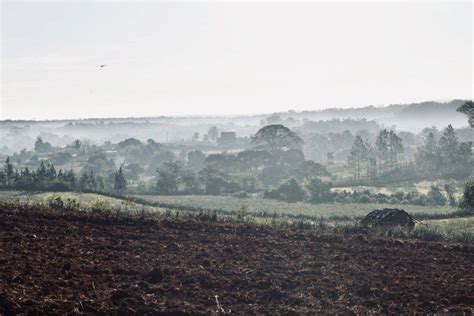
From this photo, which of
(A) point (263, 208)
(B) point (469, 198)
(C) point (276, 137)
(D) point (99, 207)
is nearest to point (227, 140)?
(C) point (276, 137)

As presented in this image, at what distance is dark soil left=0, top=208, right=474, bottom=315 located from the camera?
1597cm

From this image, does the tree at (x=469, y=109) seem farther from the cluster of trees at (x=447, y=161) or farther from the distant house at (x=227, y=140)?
the distant house at (x=227, y=140)

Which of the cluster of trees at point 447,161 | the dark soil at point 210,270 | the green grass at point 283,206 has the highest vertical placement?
the cluster of trees at point 447,161

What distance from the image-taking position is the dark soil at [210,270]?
16.0 m

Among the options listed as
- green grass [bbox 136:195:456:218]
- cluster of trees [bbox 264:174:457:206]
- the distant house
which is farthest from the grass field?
the distant house


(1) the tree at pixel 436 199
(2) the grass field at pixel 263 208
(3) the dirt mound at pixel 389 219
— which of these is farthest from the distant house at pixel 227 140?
(3) the dirt mound at pixel 389 219

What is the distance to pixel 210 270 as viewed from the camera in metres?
19.8

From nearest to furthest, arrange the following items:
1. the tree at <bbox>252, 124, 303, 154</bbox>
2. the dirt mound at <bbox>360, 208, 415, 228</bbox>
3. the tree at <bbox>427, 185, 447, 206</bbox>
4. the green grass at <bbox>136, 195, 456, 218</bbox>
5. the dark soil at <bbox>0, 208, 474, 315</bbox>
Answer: the dark soil at <bbox>0, 208, 474, 315</bbox>
the dirt mound at <bbox>360, 208, 415, 228</bbox>
the green grass at <bbox>136, 195, 456, 218</bbox>
the tree at <bbox>427, 185, 447, 206</bbox>
the tree at <bbox>252, 124, 303, 154</bbox>

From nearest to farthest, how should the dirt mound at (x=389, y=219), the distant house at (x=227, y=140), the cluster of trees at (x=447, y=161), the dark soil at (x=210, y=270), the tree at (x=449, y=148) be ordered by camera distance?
the dark soil at (x=210, y=270), the dirt mound at (x=389, y=219), the cluster of trees at (x=447, y=161), the tree at (x=449, y=148), the distant house at (x=227, y=140)

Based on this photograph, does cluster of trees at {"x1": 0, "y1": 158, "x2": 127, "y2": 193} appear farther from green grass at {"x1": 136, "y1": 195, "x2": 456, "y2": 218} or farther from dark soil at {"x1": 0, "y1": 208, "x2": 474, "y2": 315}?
dark soil at {"x1": 0, "y1": 208, "x2": 474, "y2": 315}

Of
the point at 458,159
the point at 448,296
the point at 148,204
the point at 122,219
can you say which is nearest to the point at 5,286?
the point at 122,219

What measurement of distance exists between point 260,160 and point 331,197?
33.7m

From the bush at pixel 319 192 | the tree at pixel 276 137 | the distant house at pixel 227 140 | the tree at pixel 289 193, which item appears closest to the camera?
the bush at pixel 319 192

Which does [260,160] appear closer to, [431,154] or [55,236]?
[431,154]
